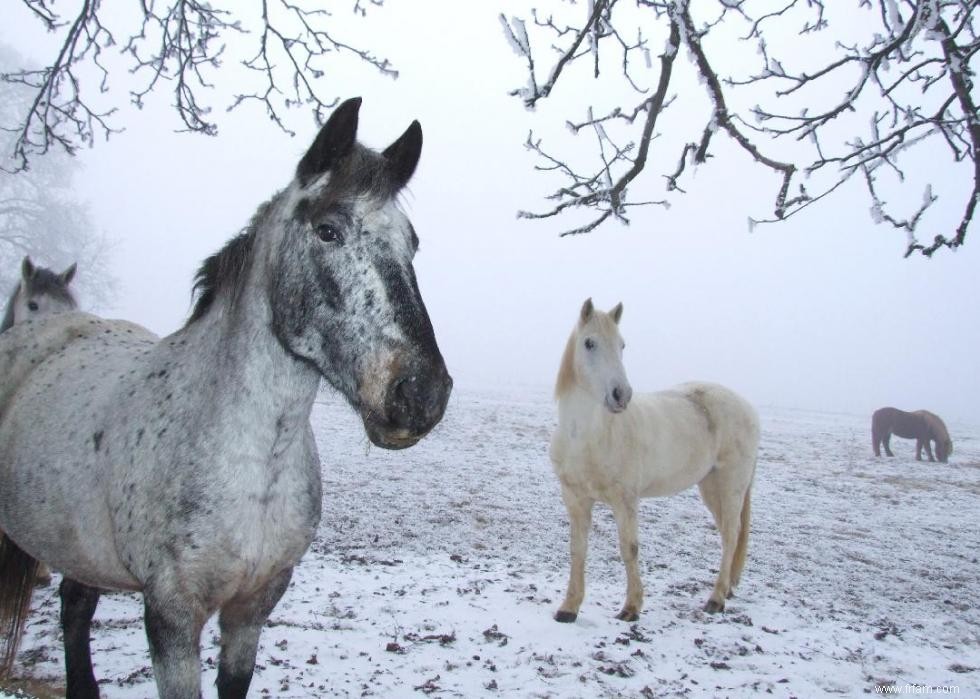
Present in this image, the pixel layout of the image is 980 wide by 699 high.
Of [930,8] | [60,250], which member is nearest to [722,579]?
[930,8]

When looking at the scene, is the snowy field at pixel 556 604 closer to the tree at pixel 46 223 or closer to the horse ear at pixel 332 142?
the horse ear at pixel 332 142

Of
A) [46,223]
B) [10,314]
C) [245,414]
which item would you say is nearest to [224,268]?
[245,414]

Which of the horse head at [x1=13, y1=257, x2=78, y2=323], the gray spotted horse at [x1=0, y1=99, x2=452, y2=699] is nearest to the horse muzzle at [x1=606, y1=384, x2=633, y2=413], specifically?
the gray spotted horse at [x1=0, y1=99, x2=452, y2=699]

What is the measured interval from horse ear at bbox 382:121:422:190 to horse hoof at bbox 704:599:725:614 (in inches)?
162

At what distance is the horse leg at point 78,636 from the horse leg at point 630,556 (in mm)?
3249

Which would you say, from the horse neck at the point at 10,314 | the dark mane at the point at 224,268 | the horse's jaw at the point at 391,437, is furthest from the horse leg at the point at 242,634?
the horse neck at the point at 10,314

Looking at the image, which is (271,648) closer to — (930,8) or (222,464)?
(222,464)

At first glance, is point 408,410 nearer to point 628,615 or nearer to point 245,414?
point 245,414

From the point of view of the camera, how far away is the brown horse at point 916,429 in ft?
46.9

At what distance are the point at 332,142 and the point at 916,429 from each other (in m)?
16.8

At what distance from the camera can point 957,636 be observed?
170 inches

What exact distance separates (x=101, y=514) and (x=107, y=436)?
0.26 meters

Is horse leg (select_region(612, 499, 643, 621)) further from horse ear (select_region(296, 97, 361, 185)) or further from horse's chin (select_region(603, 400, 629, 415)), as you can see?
horse ear (select_region(296, 97, 361, 185))

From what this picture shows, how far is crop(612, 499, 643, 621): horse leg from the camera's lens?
433 centimetres
